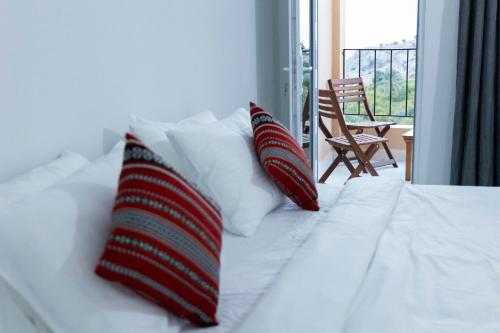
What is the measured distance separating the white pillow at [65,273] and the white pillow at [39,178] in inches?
10.0

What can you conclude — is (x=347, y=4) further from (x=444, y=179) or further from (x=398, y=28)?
(x=444, y=179)

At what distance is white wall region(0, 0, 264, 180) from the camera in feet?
5.83

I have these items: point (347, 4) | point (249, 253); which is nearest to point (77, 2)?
point (249, 253)

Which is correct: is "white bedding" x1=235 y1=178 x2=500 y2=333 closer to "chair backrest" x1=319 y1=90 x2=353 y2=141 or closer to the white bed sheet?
the white bed sheet

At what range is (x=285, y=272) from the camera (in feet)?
5.02

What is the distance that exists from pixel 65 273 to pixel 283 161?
1019mm

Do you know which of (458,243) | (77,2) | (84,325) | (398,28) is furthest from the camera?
(398,28)

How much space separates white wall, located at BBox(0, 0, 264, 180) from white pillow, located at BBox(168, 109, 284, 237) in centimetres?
35

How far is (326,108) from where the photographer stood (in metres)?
5.09

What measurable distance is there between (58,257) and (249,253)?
704 mm

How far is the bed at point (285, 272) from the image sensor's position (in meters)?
1.21

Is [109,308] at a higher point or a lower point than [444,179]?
higher

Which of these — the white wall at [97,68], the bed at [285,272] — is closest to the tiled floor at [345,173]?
the white wall at [97,68]

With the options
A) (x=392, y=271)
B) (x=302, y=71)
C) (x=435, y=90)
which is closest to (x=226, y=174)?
(x=392, y=271)
